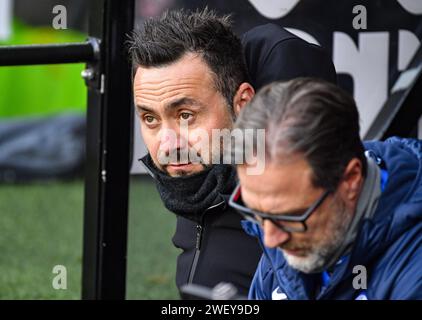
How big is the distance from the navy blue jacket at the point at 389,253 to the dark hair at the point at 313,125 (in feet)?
0.50

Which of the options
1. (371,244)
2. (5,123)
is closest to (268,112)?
(371,244)

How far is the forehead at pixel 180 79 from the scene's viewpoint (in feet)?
9.11

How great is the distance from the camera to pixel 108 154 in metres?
3.05

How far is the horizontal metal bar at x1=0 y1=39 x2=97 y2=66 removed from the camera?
2869 mm

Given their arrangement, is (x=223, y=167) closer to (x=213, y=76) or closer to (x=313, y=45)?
(x=213, y=76)

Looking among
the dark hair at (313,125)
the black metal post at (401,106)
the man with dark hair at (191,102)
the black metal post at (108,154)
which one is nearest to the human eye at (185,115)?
the man with dark hair at (191,102)

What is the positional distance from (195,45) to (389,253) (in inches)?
36.0

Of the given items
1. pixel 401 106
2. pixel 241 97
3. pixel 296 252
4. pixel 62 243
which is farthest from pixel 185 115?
pixel 62 243

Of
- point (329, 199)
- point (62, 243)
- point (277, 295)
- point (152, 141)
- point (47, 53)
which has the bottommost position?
point (62, 243)

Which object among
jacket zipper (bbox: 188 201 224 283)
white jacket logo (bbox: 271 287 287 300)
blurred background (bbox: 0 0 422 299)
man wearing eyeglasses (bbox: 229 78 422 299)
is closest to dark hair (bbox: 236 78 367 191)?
man wearing eyeglasses (bbox: 229 78 422 299)

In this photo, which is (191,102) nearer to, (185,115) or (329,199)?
(185,115)

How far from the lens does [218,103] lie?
111 inches

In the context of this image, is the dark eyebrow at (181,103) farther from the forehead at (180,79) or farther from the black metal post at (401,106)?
the black metal post at (401,106)

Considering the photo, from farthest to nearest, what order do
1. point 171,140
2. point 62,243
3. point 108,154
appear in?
point 62,243
point 108,154
point 171,140
